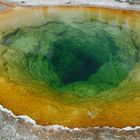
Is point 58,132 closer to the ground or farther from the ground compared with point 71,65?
farther from the ground

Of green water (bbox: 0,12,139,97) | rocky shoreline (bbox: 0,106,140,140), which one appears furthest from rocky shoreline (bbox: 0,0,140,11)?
rocky shoreline (bbox: 0,106,140,140)

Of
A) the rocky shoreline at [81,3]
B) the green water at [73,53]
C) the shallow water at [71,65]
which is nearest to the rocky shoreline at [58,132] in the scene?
the shallow water at [71,65]

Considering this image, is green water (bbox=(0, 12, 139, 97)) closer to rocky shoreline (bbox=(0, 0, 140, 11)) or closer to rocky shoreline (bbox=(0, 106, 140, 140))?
rocky shoreline (bbox=(0, 0, 140, 11))

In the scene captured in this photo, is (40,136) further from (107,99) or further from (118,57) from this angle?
(118,57)

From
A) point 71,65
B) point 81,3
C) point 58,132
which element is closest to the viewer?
point 58,132

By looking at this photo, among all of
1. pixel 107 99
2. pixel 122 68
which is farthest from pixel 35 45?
pixel 107 99

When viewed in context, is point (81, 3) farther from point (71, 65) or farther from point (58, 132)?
point (58, 132)

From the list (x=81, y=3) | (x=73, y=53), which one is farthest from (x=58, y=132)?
(x=81, y=3)
